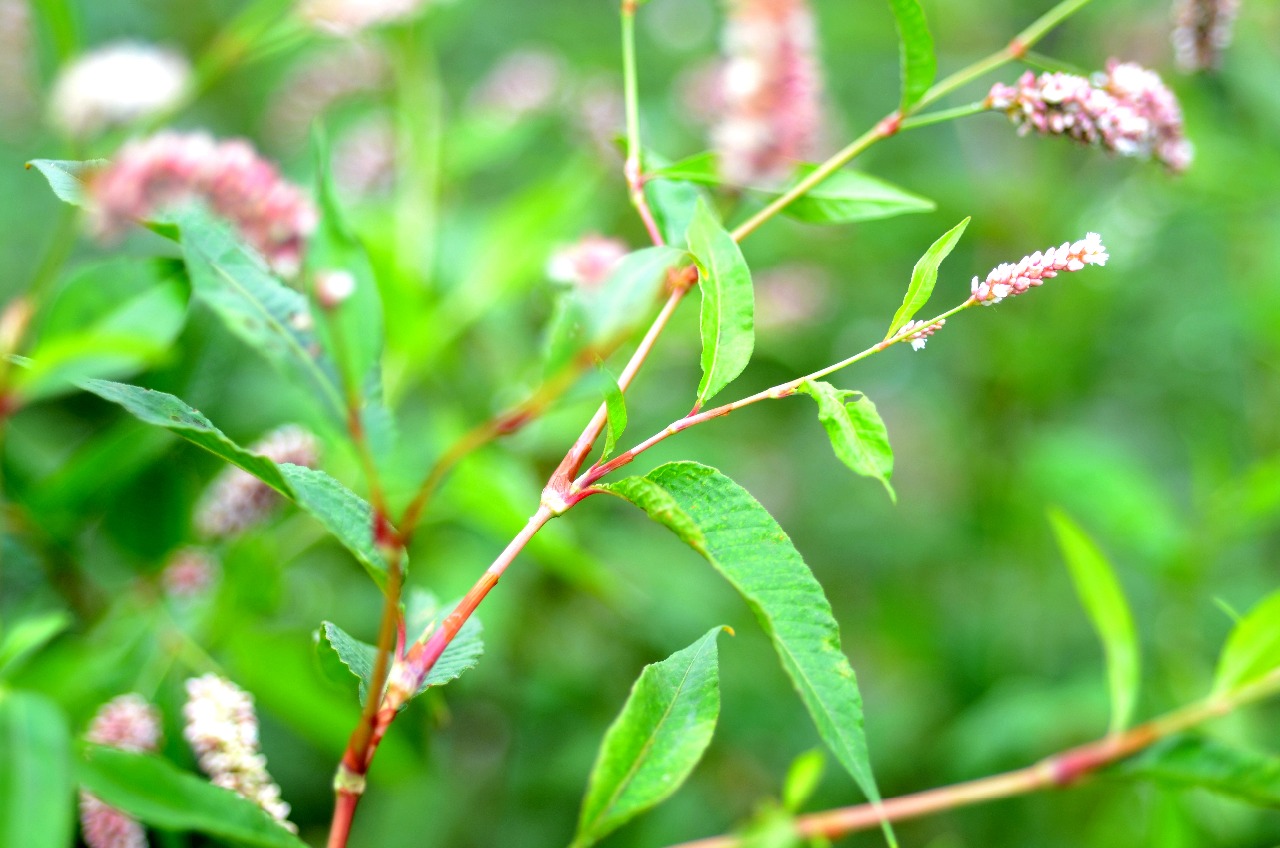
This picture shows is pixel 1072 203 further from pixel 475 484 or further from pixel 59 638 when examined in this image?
pixel 59 638

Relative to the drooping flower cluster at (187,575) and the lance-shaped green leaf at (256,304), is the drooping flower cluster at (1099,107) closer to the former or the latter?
the lance-shaped green leaf at (256,304)

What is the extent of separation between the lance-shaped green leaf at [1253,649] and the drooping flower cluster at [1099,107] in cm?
24

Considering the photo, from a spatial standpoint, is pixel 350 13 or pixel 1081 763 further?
pixel 350 13

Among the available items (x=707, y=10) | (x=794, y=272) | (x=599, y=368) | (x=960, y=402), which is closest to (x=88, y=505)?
(x=599, y=368)

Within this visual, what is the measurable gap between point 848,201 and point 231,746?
0.36 metres

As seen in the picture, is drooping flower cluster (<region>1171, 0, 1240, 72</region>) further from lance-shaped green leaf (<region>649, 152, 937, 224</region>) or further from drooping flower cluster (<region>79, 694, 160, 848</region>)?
drooping flower cluster (<region>79, 694, 160, 848</region>)

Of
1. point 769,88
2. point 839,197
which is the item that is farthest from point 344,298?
point 769,88

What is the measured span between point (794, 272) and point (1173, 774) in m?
0.74

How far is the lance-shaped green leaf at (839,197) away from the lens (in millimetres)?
511

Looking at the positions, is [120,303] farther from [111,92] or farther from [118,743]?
[111,92]

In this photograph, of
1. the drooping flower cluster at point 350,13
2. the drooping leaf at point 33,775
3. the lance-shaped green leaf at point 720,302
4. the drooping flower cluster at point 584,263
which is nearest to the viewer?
the drooping leaf at point 33,775

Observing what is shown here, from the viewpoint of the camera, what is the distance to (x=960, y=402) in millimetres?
1428

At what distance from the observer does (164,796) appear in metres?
0.33

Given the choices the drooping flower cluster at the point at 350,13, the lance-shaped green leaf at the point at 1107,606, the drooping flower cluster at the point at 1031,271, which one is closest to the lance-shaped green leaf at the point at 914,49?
the drooping flower cluster at the point at 1031,271
